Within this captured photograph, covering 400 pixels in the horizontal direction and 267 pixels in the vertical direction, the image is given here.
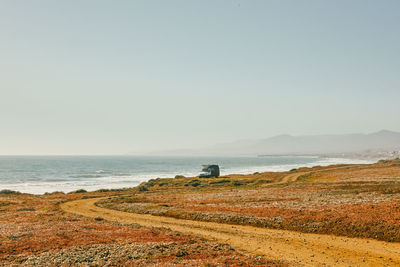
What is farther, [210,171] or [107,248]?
[210,171]

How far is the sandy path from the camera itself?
1848 cm

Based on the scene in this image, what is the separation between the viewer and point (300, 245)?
21.8 m

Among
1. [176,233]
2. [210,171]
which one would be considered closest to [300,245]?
[176,233]

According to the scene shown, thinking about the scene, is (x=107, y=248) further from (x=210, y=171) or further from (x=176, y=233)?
(x=210, y=171)

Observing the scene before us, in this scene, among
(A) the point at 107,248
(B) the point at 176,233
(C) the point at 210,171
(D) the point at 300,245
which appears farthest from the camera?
(C) the point at 210,171

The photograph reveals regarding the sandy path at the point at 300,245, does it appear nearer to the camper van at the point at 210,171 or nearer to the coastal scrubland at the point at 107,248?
the coastal scrubland at the point at 107,248

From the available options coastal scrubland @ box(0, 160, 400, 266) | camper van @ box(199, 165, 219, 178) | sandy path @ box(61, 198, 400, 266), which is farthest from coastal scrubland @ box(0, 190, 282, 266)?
camper van @ box(199, 165, 219, 178)

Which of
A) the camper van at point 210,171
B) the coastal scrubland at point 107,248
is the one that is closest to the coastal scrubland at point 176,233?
the coastal scrubland at point 107,248

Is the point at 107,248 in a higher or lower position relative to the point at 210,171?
higher

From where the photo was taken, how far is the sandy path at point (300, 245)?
1848cm

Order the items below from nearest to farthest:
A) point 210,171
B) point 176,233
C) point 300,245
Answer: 1. point 300,245
2. point 176,233
3. point 210,171

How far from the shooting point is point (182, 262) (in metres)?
16.9

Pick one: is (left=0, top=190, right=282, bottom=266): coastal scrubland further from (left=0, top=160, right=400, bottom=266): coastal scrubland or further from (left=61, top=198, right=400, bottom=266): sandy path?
(left=61, top=198, right=400, bottom=266): sandy path

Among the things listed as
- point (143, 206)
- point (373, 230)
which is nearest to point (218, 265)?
point (373, 230)
